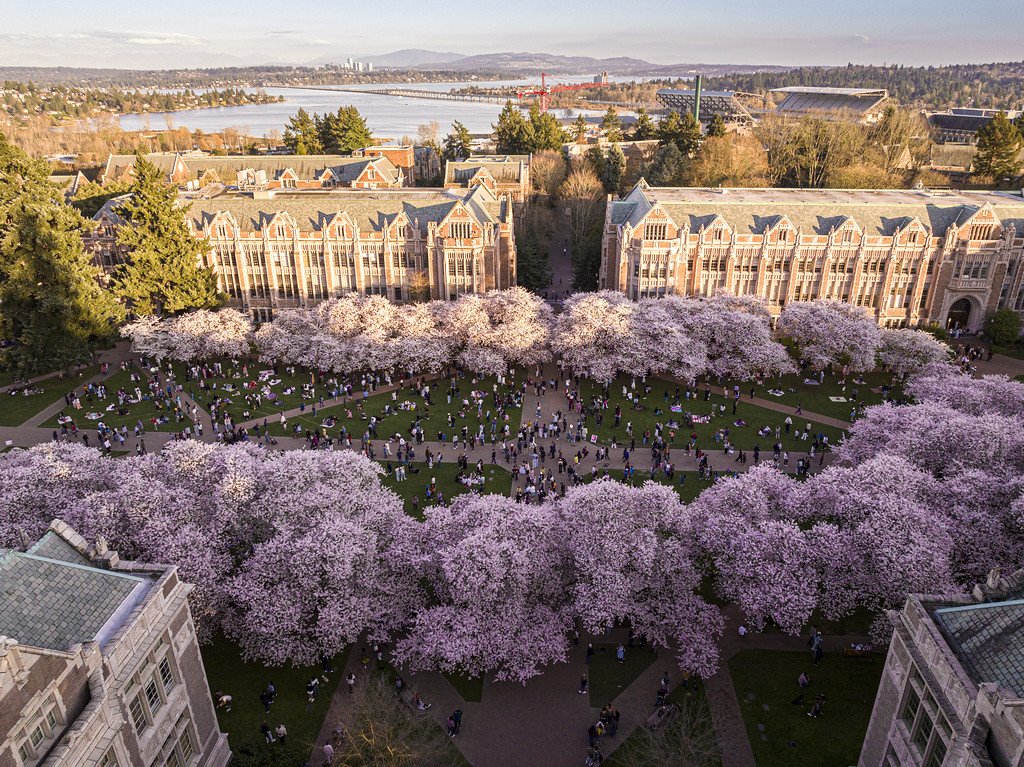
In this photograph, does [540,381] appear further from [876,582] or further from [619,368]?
[876,582]

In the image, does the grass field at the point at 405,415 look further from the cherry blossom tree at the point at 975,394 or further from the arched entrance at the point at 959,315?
the arched entrance at the point at 959,315

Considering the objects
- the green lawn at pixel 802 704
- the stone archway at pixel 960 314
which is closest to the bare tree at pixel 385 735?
the green lawn at pixel 802 704

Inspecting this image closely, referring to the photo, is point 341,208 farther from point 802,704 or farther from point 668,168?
point 802,704

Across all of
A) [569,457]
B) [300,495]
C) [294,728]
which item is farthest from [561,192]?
[294,728]

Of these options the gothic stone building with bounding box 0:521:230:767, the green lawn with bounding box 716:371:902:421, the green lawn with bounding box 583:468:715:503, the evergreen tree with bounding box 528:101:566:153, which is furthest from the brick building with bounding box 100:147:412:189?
the gothic stone building with bounding box 0:521:230:767

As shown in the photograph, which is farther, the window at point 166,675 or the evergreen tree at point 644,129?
the evergreen tree at point 644,129

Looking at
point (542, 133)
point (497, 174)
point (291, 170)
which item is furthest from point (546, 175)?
point (291, 170)

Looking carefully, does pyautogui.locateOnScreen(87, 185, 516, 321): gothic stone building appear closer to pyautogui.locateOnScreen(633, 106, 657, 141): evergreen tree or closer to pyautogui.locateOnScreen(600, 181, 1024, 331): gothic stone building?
pyautogui.locateOnScreen(600, 181, 1024, 331): gothic stone building
